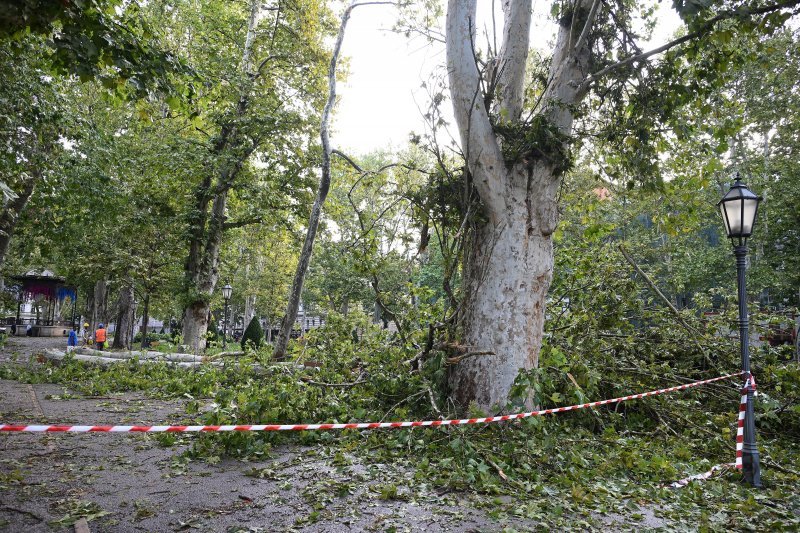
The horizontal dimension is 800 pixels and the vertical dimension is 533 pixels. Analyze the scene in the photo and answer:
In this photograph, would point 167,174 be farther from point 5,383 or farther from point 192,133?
point 5,383

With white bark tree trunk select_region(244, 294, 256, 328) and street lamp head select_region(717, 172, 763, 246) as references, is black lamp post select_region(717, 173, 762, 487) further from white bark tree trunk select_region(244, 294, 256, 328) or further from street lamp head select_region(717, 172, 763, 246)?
white bark tree trunk select_region(244, 294, 256, 328)

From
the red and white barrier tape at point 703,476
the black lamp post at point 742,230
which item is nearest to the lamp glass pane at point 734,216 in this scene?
the black lamp post at point 742,230

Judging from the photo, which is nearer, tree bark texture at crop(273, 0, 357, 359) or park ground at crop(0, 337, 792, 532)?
park ground at crop(0, 337, 792, 532)

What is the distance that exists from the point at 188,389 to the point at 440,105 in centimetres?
738

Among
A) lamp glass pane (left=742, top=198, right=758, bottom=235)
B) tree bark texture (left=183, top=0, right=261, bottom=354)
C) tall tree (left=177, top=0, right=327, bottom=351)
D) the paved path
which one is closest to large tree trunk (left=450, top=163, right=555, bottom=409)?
the paved path

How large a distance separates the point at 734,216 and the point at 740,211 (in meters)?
0.08

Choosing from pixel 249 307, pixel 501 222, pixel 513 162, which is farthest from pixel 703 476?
pixel 249 307

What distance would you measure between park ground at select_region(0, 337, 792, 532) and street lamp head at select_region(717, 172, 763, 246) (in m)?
3.20

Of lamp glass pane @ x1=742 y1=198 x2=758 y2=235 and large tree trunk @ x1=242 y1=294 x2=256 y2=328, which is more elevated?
lamp glass pane @ x1=742 y1=198 x2=758 y2=235

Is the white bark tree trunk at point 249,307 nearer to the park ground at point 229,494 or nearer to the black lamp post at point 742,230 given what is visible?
the park ground at point 229,494

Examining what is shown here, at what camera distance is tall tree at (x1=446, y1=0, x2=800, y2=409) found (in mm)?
6000

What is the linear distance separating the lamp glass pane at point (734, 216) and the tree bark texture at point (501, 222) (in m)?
1.84

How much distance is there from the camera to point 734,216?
5.63 m

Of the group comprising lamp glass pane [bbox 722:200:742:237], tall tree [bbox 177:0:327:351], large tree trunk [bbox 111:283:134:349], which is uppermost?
tall tree [bbox 177:0:327:351]
